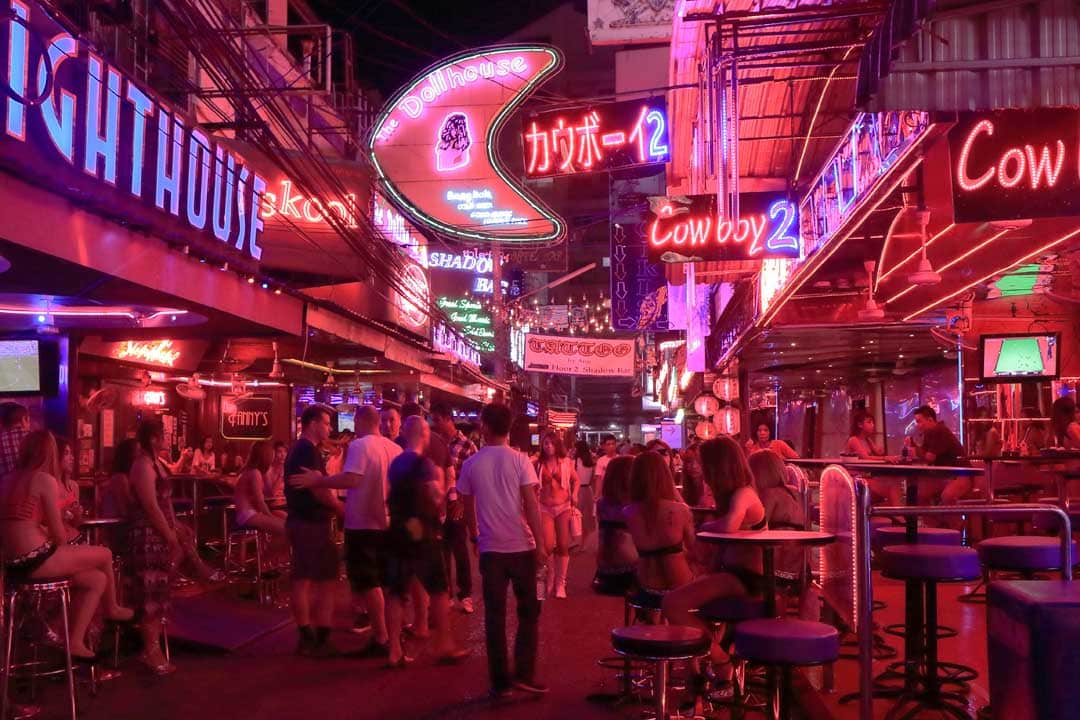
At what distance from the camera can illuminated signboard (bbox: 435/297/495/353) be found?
117 feet

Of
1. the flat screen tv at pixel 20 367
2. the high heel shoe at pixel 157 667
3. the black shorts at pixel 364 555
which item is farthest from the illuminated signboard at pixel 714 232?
the flat screen tv at pixel 20 367

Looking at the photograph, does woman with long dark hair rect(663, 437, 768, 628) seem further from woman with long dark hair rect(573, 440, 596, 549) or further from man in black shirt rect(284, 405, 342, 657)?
woman with long dark hair rect(573, 440, 596, 549)

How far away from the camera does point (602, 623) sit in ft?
35.7

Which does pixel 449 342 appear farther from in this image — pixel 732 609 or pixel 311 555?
pixel 732 609

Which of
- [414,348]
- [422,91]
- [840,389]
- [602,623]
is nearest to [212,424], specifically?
[414,348]

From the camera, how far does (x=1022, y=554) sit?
267 inches

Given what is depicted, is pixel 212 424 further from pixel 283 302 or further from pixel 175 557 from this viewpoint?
pixel 175 557

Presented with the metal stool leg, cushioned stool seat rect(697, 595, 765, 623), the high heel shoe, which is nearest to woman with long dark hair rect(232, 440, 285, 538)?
the high heel shoe

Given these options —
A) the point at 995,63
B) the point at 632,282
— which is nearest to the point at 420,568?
the point at 995,63

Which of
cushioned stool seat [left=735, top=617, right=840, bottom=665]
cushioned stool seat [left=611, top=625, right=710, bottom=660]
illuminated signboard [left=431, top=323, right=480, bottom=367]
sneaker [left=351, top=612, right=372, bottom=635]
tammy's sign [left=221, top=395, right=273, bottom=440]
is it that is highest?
illuminated signboard [left=431, top=323, right=480, bottom=367]

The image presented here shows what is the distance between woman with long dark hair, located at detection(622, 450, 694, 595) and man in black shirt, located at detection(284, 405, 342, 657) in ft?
11.1

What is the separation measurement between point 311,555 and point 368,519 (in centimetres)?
65

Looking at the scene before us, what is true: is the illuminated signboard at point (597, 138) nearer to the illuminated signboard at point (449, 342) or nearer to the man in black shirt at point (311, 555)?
the man in black shirt at point (311, 555)

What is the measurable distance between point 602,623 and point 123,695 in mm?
5004
